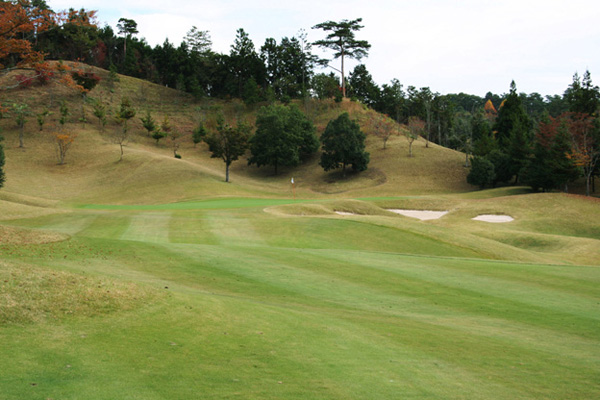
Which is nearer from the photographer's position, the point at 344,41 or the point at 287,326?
the point at 287,326

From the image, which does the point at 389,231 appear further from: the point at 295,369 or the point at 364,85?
the point at 364,85

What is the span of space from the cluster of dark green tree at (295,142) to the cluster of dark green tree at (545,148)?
17.8m

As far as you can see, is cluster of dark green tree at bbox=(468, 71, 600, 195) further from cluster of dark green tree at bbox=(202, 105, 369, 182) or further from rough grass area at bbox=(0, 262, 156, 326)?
rough grass area at bbox=(0, 262, 156, 326)

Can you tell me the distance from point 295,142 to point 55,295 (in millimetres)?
75929

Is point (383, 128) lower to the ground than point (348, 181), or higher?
higher

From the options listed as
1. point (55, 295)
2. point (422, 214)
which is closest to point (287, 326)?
point (55, 295)

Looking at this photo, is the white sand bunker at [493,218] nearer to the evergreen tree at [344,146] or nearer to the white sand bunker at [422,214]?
the white sand bunker at [422,214]

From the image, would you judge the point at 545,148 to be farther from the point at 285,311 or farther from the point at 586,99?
the point at 285,311

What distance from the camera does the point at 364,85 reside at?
118 m

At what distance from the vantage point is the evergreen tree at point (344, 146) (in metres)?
78.1

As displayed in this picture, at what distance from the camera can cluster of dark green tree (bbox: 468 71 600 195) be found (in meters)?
55.5

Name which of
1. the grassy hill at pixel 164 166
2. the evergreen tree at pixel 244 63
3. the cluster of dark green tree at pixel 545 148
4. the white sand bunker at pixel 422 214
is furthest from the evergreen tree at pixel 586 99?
the evergreen tree at pixel 244 63

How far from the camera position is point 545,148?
198ft

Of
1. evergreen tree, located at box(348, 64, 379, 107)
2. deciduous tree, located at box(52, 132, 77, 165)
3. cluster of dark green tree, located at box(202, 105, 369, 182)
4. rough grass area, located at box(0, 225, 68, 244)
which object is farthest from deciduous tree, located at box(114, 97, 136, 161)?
rough grass area, located at box(0, 225, 68, 244)
